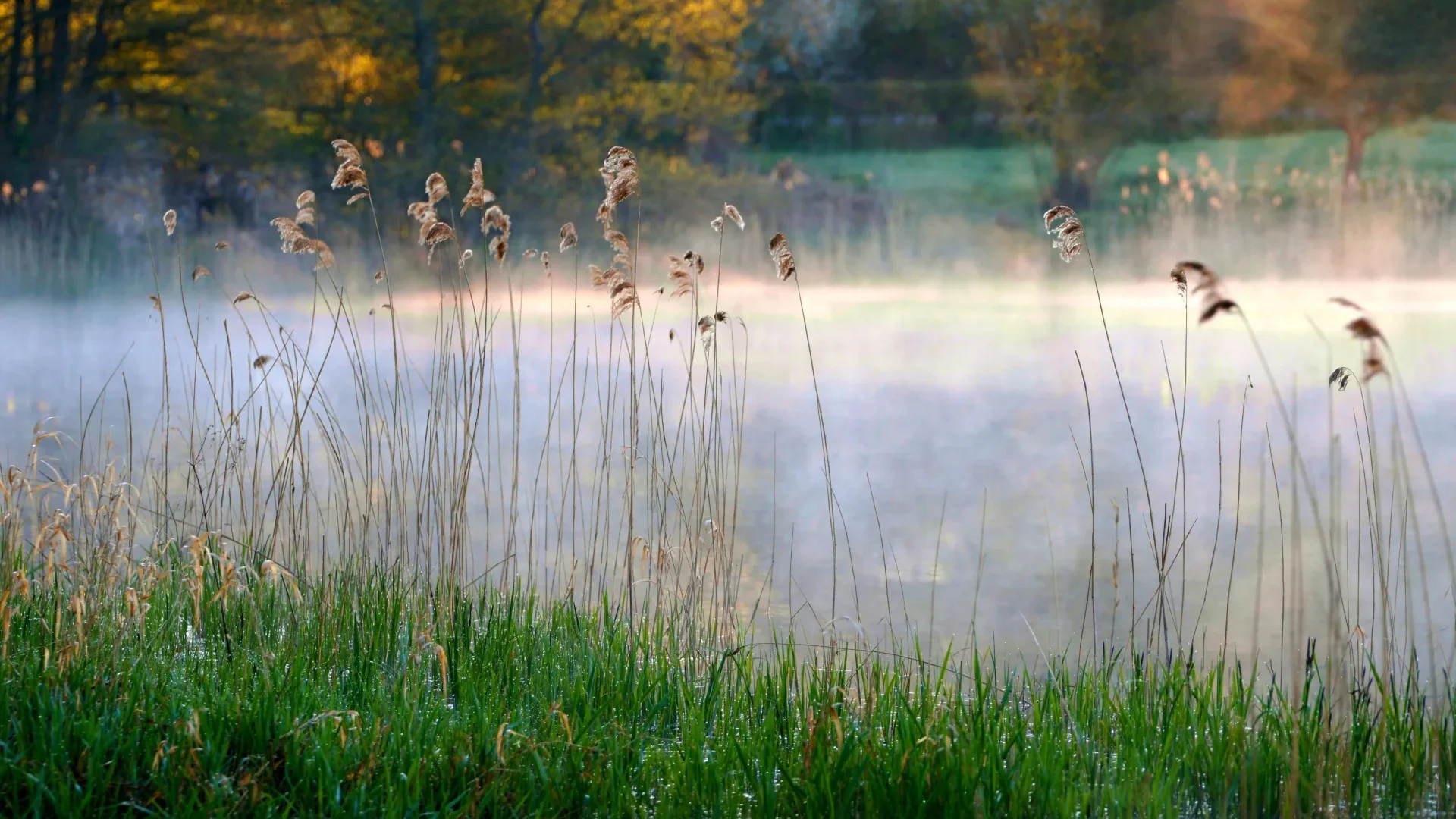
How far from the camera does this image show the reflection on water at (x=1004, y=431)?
3822 mm

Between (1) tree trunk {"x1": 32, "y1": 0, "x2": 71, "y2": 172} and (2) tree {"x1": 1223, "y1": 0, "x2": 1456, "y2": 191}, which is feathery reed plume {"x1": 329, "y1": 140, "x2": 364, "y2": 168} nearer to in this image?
(2) tree {"x1": 1223, "y1": 0, "x2": 1456, "y2": 191}

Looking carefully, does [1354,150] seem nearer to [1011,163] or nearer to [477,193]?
[1011,163]

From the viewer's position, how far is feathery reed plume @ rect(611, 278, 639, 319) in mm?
2355

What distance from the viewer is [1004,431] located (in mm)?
5988

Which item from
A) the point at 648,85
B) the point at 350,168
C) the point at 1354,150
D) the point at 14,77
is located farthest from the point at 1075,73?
the point at 14,77

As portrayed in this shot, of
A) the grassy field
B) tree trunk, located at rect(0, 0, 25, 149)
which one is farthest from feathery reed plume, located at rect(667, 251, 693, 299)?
tree trunk, located at rect(0, 0, 25, 149)

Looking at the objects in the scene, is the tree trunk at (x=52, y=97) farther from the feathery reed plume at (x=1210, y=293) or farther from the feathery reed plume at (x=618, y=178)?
the feathery reed plume at (x=1210, y=293)

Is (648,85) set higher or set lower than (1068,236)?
higher

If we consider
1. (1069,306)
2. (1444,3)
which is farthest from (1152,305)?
(1444,3)

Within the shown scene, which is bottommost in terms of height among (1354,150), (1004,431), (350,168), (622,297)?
(1004,431)

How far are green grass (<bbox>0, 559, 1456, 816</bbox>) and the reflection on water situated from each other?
242 mm

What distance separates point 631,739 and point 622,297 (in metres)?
0.88

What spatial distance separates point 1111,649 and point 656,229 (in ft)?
21.2

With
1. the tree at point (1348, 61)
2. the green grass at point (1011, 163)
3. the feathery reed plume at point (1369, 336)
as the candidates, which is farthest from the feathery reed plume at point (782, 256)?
the tree at point (1348, 61)
